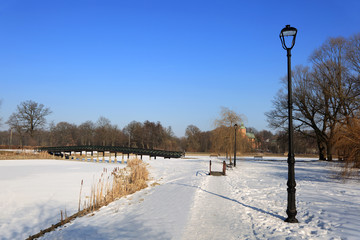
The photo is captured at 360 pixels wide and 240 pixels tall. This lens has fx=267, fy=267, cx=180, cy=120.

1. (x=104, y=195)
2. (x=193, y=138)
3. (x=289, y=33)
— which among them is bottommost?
(x=104, y=195)

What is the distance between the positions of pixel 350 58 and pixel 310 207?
2443cm

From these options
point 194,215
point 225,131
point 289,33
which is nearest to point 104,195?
point 194,215

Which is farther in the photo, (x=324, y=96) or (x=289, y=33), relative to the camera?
(x=324, y=96)

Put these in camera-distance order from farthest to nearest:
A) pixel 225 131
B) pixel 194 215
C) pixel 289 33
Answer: pixel 225 131 < pixel 194 215 < pixel 289 33

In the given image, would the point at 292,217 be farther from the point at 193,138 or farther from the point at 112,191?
the point at 193,138

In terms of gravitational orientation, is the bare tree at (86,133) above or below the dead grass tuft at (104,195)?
above

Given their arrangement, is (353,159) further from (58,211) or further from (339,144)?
(58,211)

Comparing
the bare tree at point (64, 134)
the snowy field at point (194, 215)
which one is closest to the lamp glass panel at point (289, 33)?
the snowy field at point (194, 215)

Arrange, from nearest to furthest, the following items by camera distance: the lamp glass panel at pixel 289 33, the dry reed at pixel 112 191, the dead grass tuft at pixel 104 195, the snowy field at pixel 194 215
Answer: the snowy field at pixel 194 215
the lamp glass panel at pixel 289 33
the dead grass tuft at pixel 104 195
the dry reed at pixel 112 191

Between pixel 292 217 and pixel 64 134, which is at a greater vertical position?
pixel 64 134

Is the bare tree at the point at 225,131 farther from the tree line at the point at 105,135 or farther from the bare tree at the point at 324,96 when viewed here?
the tree line at the point at 105,135

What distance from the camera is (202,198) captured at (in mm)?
9641

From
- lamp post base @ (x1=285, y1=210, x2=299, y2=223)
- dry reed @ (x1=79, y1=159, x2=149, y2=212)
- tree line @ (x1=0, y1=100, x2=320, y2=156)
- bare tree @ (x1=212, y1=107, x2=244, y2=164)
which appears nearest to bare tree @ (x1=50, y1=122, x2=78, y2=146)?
tree line @ (x1=0, y1=100, x2=320, y2=156)

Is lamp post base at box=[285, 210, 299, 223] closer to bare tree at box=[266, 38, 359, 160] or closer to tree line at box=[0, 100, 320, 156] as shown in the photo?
bare tree at box=[266, 38, 359, 160]
